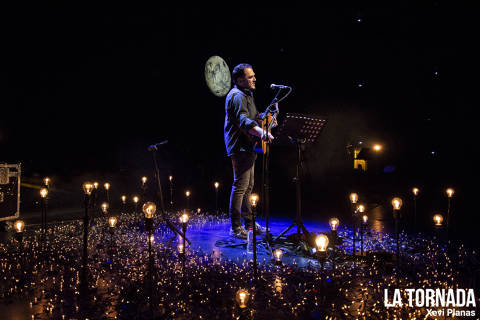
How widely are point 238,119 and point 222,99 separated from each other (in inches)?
293

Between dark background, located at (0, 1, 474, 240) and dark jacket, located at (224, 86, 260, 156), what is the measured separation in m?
3.72

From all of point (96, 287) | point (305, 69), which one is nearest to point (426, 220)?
point (96, 287)

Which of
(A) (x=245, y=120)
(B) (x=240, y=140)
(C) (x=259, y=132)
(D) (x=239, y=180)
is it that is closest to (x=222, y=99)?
(B) (x=240, y=140)

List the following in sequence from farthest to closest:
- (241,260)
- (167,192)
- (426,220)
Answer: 1. (167,192)
2. (426,220)
3. (241,260)

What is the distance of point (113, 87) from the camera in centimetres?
1018

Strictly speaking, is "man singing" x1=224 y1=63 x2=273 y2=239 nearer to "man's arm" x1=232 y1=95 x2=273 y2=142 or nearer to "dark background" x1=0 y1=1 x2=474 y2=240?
"man's arm" x1=232 y1=95 x2=273 y2=142

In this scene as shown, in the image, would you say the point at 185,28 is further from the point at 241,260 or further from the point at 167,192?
the point at 241,260

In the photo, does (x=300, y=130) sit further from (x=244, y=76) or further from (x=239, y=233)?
(x=239, y=233)

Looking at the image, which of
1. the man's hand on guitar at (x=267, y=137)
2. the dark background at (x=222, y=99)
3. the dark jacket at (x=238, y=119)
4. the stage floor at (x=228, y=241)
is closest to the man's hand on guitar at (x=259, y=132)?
the man's hand on guitar at (x=267, y=137)

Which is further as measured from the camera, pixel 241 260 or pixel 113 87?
pixel 113 87

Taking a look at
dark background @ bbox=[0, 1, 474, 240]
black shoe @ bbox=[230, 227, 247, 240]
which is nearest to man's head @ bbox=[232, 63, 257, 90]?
black shoe @ bbox=[230, 227, 247, 240]

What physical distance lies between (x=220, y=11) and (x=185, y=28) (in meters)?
1.34

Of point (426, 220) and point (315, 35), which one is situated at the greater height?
point (315, 35)

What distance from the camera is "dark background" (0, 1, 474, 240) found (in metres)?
8.65
